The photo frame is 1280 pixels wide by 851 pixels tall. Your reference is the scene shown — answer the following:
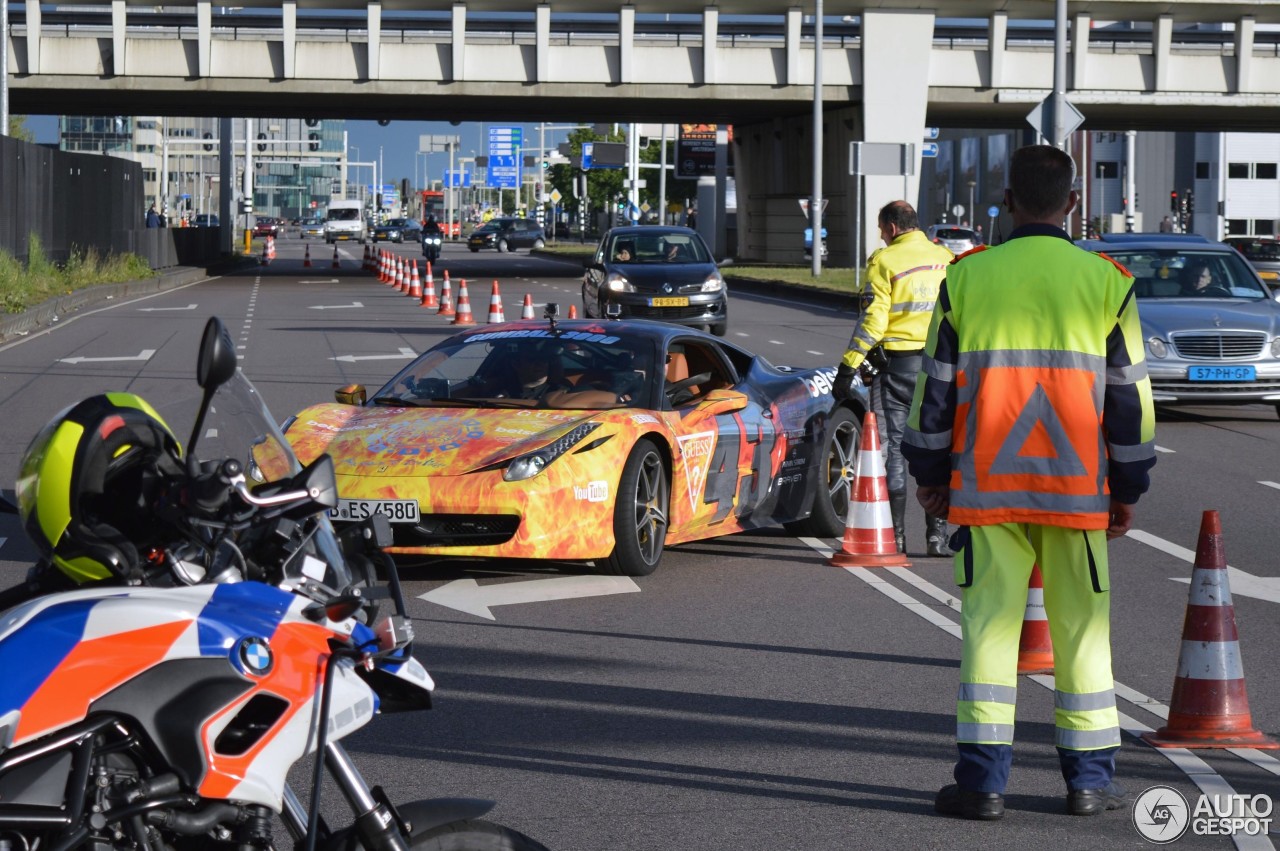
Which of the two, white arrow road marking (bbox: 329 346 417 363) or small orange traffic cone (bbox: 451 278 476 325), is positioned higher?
small orange traffic cone (bbox: 451 278 476 325)

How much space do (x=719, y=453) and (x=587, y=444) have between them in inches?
39.7

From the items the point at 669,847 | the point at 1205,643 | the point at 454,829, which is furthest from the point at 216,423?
the point at 1205,643

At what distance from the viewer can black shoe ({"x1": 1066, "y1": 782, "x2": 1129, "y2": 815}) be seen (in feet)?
17.9

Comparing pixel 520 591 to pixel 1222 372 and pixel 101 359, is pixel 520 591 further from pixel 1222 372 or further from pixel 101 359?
pixel 101 359

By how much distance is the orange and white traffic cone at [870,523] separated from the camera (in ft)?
32.8

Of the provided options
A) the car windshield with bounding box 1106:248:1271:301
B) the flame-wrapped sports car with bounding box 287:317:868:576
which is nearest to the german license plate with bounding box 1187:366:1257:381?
the car windshield with bounding box 1106:248:1271:301

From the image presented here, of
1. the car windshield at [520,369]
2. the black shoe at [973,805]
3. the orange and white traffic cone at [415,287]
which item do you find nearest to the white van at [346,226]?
the orange and white traffic cone at [415,287]

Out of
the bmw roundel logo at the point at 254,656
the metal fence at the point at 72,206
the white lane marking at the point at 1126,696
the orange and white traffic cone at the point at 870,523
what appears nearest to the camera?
the bmw roundel logo at the point at 254,656

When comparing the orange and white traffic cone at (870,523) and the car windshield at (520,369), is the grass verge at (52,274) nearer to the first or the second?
the car windshield at (520,369)

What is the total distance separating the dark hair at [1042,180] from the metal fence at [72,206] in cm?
3010

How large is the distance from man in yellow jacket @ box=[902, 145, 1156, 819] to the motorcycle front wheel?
2.27 metres

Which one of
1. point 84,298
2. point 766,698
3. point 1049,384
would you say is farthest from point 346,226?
point 1049,384

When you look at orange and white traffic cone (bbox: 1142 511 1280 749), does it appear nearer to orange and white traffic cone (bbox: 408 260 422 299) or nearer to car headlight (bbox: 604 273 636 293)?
car headlight (bbox: 604 273 636 293)

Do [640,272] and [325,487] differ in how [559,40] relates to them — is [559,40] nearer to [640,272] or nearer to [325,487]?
[640,272]
